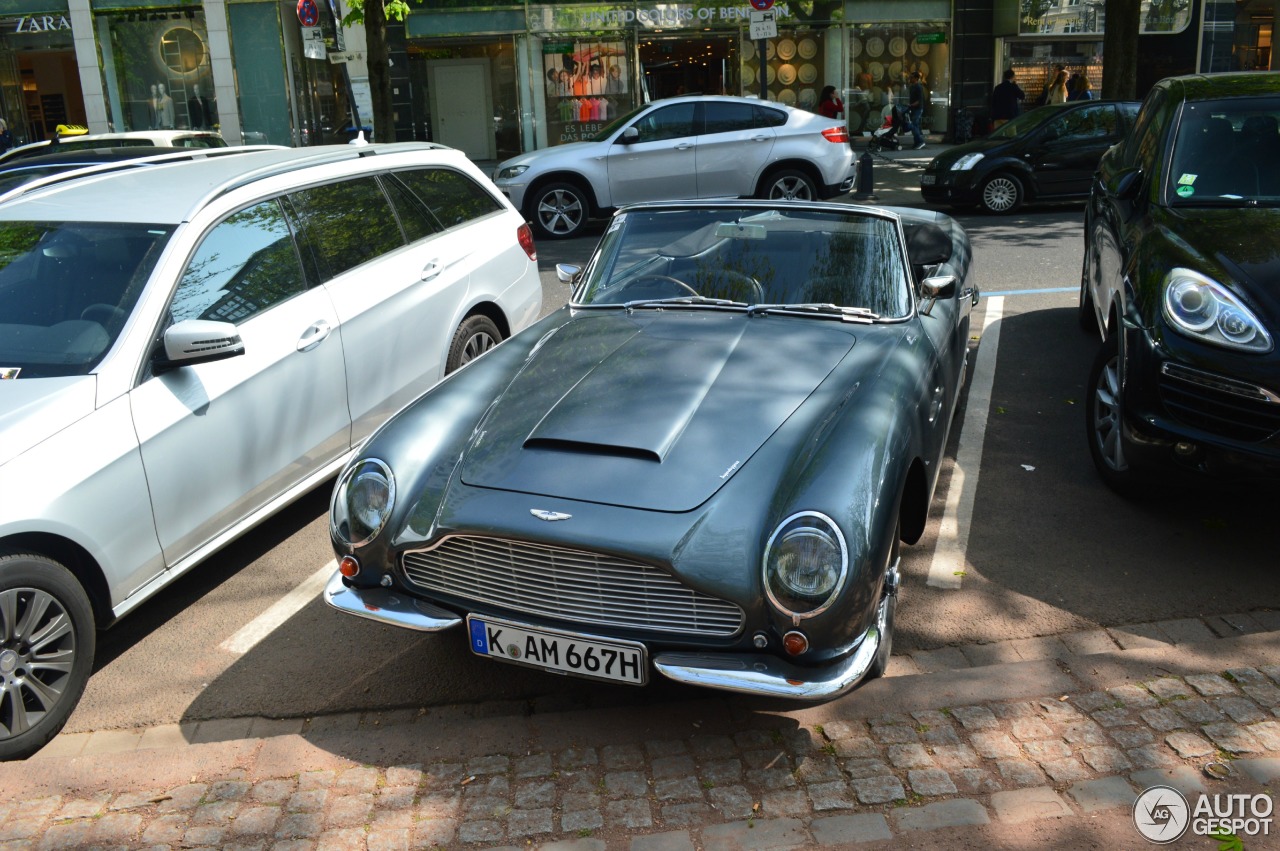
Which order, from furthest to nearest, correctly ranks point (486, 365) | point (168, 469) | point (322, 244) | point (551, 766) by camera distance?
1. point (322, 244)
2. point (486, 365)
3. point (168, 469)
4. point (551, 766)

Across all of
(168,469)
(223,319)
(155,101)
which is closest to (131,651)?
(168,469)

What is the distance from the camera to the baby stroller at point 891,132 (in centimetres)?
2377

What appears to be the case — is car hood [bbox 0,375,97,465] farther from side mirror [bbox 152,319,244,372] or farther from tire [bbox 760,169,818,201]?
tire [bbox 760,169,818,201]

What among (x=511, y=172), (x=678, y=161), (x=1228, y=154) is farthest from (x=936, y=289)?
(x=511, y=172)

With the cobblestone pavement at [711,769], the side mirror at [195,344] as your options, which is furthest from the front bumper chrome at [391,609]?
the side mirror at [195,344]

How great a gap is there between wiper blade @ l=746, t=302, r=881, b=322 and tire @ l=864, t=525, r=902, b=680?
120cm

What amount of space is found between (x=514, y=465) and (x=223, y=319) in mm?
1805

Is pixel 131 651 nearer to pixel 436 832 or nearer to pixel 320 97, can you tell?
pixel 436 832

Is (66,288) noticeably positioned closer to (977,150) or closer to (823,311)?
(823,311)

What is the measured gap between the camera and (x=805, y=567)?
10.9 feet

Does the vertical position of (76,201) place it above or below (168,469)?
above

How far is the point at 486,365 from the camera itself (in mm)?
4730

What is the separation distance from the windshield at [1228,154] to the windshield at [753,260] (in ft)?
5.87

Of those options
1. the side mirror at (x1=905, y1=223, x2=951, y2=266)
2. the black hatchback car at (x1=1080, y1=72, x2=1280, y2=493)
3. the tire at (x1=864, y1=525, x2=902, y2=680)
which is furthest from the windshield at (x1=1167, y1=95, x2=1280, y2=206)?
the tire at (x1=864, y1=525, x2=902, y2=680)
